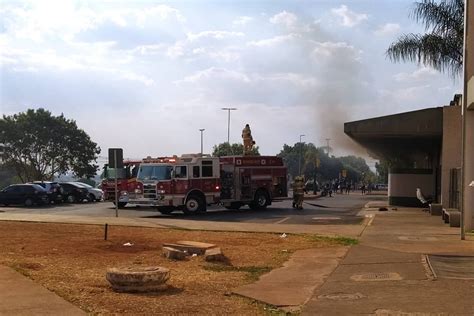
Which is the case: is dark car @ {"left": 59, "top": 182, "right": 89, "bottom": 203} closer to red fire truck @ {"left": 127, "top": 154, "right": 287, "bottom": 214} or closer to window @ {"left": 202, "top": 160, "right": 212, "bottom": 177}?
red fire truck @ {"left": 127, "top": 154, "right": 287, "bottom": 214}

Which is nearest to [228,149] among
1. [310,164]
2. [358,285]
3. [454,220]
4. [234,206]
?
[310,164]

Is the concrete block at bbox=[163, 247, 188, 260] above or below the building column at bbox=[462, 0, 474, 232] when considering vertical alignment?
below

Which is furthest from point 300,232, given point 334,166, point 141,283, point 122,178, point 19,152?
point 334,166

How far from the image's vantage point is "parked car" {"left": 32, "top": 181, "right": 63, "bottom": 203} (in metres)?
37.9

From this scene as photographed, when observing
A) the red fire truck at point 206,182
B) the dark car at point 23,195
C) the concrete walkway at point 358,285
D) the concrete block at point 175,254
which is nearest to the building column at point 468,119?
the concrete walkway at point 358,285

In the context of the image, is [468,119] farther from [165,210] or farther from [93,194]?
[93,194]

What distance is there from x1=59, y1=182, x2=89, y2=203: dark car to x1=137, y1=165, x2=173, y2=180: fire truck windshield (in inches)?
576

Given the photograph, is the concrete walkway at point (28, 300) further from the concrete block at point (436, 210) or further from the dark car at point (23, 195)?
the dark car at point (23, 195)

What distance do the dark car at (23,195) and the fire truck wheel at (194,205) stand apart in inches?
554

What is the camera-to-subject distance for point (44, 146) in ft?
185

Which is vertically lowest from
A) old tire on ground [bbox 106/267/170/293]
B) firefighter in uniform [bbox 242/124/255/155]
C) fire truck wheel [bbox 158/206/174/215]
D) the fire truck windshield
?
fire truck wheel [bbox 158/206/174/215]

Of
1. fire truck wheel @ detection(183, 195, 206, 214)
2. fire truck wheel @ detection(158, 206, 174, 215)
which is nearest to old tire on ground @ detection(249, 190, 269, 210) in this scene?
fire truck wheel @ detection(183, 195, 206, 214)

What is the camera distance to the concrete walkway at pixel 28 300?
707cm

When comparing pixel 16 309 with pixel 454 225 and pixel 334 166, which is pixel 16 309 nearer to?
pixel 454 225
